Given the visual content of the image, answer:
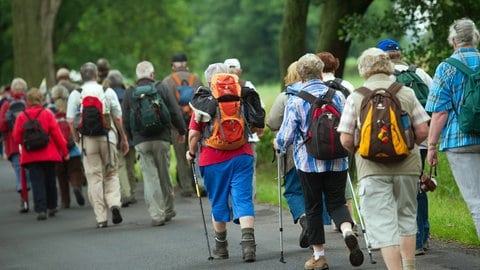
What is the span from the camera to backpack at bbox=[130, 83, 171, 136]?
1435 cm

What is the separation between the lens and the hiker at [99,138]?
588 inches

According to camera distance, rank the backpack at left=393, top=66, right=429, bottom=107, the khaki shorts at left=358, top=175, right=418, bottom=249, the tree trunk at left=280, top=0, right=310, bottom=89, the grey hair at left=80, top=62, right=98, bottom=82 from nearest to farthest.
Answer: the khaki shorts at left=358, top=175, right=418, bottom=249, the backpack at left=393, top=66, right=429, bottom=107, the grey hair at left=80, top=62, right=98, bottom=82, the tree trunk at left=280, top=0, right=310, bottom=89

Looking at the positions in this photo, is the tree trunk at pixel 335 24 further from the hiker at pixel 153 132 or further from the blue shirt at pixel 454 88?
the blue shirt at pixel 454 88

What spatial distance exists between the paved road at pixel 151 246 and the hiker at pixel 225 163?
336 millimetres

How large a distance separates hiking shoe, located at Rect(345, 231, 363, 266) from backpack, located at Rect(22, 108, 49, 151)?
761 centimetres

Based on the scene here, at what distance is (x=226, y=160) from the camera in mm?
11211

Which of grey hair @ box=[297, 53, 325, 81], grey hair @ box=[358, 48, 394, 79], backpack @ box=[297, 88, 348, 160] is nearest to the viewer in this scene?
grey hair @ box=[358, 48, 394, 79]

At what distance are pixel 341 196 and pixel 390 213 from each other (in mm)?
1449

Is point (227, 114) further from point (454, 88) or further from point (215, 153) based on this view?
point (454, 88)

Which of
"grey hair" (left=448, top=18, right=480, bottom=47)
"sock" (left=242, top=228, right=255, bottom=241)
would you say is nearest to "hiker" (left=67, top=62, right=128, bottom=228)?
"sock" (left=242, top=228, right=255, bottom=241)

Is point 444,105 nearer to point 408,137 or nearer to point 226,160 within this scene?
point 408,137

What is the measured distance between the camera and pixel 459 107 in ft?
31.2

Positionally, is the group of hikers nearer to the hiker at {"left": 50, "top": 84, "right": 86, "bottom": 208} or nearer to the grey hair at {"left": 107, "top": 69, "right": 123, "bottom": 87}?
the grey hair at {"left": 107, "top": 69, "right": 123, "bottom": 87}

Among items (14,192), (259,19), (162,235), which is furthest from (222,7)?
(162,235)
